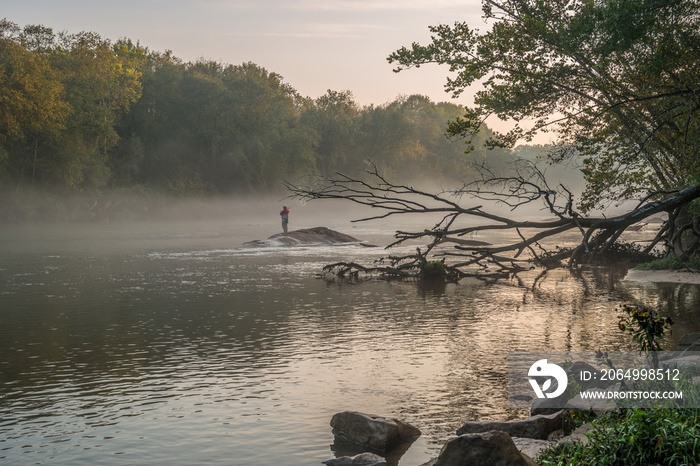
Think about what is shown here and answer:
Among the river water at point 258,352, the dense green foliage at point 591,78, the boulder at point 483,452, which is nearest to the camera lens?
the boulder at point 483,452

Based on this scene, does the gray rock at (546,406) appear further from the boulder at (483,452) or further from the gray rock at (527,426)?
the boulder at (483,452)

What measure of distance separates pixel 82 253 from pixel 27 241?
Answer: 10225mm

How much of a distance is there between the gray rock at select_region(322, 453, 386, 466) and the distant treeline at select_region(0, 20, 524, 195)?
63.8 metres

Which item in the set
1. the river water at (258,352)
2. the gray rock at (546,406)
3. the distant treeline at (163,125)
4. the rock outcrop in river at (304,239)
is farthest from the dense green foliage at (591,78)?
the distant treeline at (163,125)

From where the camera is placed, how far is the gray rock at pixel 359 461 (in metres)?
8.24

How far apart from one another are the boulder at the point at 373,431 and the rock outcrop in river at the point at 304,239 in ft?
106

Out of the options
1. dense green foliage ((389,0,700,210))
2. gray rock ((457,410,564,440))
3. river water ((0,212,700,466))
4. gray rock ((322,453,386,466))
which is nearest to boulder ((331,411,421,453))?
river water ((0,212,700,466))

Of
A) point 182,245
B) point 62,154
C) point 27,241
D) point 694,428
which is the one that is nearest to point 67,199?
point 62,154

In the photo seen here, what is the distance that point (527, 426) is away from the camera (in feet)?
28.6

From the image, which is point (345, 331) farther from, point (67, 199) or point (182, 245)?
point (67, 199)

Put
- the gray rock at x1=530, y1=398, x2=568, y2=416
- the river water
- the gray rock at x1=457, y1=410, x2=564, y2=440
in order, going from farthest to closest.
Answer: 1. the gray rock at x1=530, y1=398, x2=568, y2=416
2. the river water
3. the gray rock at x1=457, y1=410, x2=564, y2=440

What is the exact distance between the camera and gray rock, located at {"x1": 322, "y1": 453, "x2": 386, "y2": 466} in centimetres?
824

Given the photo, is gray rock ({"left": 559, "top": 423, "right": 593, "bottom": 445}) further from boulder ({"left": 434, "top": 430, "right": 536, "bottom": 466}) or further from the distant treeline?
the distant treeline

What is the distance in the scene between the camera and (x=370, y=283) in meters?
25.3
